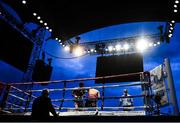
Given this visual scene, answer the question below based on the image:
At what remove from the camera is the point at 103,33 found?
15.2m

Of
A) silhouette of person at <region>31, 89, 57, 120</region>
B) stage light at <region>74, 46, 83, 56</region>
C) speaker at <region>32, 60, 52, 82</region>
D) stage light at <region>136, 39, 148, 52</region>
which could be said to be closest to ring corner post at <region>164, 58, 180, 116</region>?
silhouette of person at <region>31, 89, 57, 120</region>

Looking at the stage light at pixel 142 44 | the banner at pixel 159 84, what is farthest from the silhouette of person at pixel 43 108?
the stage light at pixel 142 44

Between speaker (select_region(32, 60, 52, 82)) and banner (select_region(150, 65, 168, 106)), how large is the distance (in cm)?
847

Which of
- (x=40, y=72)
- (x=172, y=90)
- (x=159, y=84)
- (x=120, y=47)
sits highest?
(x=120, y=47)

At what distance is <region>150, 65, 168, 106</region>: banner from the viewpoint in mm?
5169

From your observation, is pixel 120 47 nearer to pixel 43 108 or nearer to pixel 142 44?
pixel 142 44

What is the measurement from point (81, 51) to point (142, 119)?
36.9ft

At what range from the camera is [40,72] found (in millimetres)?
→ 13125

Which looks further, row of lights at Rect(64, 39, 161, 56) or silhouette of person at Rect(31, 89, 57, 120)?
row of lights at Rect(64, 39, 161, 56)

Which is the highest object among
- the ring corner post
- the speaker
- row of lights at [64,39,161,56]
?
row of lights at [64,39,161,56]

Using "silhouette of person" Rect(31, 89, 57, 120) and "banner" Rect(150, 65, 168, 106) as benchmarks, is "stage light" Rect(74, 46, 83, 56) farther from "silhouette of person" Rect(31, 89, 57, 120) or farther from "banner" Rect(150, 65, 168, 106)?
"silhouette of person" Rect(31, 89, 57, 120)

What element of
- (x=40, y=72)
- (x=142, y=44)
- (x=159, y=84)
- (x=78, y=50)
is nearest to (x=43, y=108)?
(x=159, y=84)

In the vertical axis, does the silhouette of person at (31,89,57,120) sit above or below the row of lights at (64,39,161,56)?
below

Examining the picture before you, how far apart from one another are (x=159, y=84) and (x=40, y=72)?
8.97 meters
